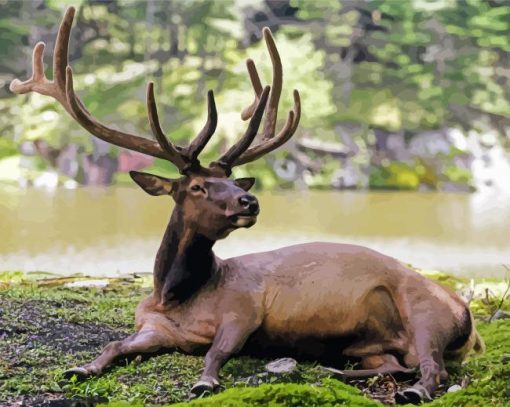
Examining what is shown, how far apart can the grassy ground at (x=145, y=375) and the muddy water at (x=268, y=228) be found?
12.4 feet

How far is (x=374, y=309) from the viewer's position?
3.17m

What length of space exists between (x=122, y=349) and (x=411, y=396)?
1031 mm

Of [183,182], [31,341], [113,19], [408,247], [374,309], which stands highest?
[113,19]

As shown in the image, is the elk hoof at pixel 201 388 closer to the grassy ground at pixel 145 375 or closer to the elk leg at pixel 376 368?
the grassy ground at pixel 145 375

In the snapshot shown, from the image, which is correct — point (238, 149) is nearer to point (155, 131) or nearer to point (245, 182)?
point (245, 182)

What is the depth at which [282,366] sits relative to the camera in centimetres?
299

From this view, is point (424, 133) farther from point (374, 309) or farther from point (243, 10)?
point (374, 309)

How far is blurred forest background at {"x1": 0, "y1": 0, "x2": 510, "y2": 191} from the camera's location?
57.7ft

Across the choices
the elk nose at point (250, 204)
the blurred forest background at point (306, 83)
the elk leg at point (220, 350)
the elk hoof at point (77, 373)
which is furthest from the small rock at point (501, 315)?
the blurred forest background at point (306, 83)

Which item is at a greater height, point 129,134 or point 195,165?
point 129,134

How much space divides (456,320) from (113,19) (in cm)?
1790

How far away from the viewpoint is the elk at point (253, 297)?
308cm

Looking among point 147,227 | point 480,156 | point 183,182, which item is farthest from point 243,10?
point 183,182

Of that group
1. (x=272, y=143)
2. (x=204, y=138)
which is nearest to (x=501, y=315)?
(x=272, y=143)
